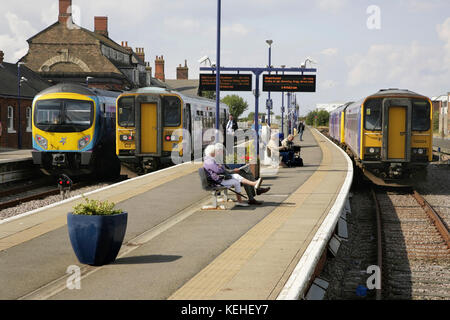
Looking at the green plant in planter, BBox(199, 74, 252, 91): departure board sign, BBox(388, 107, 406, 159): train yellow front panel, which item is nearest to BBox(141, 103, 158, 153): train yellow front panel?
BBox(199, 74, 252, 91): departure board sign

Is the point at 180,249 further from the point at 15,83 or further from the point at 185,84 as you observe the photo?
the point at 185,84

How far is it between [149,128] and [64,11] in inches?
1654

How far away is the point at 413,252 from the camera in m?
12.7

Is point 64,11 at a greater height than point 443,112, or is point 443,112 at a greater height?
point 64,11

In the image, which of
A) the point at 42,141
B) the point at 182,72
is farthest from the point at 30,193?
the point at 182,72

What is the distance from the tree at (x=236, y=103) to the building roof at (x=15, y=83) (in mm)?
73486

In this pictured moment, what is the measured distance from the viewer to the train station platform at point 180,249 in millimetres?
7035

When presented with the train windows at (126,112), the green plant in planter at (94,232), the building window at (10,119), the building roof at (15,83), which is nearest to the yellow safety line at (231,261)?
the green plant in planter at (94,232)

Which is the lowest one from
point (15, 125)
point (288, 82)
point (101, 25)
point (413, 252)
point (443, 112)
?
point (413, 252)

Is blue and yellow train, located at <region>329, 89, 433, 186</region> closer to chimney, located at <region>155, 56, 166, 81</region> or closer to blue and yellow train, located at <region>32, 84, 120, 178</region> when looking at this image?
blue and yellow train, located at <region>32, 84, 120, 178</region>

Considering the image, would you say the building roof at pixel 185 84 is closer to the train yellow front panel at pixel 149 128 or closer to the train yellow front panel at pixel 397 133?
Result: the train yellow front panel at pixel 149 128

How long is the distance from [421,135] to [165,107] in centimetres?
877
